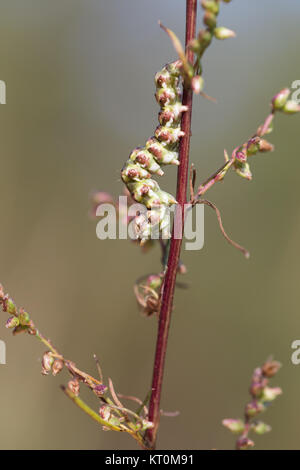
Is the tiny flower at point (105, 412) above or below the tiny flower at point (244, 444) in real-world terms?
above

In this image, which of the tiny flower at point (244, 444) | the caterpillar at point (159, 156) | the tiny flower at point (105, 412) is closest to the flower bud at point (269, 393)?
the tiny flower at point (244, 444)

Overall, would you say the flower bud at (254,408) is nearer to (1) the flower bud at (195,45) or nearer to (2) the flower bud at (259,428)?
(2) the flower bud at (259,428)

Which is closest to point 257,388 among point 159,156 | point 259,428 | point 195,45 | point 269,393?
point 269,393

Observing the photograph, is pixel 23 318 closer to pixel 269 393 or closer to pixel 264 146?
pixel 269 393

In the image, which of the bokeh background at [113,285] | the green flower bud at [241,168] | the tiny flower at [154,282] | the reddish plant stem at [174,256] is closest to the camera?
the reddish plant stem at [174,256]

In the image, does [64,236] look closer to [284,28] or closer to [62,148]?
[62,148]

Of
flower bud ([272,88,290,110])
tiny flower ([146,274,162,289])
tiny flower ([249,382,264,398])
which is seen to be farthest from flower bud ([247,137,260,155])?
tiny flower ([249,382,264,398])
